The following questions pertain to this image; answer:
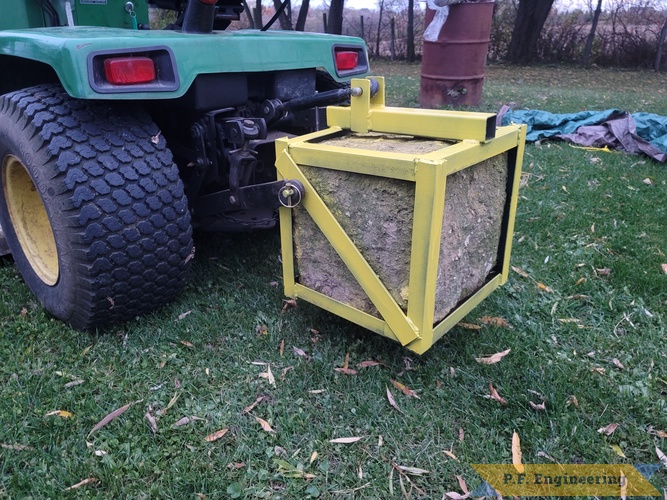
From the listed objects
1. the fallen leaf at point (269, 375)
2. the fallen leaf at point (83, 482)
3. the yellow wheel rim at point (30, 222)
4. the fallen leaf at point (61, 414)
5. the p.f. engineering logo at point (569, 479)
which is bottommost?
the p.f. engineering logo at point (569, 479)

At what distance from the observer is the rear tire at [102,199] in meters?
2.08

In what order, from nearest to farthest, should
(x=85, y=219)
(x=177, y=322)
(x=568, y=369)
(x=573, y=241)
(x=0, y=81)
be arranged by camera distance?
(x=85, y=219) < (x=568, y=369) < (x=177, y=322) < (x=0, y=81) < (x=573, y=241)

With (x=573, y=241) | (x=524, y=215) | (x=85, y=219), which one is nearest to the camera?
(x=85, y=219)

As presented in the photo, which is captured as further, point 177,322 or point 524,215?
point 524,215

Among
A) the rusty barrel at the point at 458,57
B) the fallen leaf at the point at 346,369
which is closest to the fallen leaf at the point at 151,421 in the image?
the fallen leaf at the point at 346,369

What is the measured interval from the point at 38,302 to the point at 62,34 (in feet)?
4.21

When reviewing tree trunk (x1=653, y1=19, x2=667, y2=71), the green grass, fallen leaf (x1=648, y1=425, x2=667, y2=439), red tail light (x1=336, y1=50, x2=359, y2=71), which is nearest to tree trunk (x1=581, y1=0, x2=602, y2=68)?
tree trunk (x1=653, y1=19, x2=667, y2=71)

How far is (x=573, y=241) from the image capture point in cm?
346

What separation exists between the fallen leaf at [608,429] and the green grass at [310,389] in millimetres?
22

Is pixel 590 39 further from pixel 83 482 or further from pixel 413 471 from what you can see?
pixel 83 482

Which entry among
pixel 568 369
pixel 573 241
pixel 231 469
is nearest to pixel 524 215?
pixel 573 241

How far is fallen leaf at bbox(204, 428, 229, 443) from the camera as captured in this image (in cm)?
191

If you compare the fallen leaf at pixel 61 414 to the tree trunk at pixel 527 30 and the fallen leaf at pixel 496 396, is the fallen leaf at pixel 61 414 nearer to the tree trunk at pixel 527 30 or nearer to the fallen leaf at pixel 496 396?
the fallen leaf at pixel 496 396

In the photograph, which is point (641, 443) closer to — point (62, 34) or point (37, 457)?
point (37, 457)
